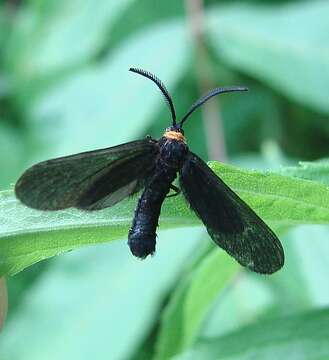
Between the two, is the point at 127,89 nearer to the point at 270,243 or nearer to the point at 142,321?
the point at 142,321

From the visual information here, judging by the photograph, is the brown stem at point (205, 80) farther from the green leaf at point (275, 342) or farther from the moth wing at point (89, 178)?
the green leaf at point (275, 342)

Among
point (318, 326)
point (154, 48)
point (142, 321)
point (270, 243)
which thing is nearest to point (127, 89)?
point (154, 48)

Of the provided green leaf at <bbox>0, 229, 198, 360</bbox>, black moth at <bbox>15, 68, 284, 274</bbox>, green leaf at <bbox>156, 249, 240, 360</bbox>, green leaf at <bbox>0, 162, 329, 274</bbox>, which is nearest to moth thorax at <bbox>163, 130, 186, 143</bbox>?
black moth at <bbox>15, 68, 284, 274</bbox>

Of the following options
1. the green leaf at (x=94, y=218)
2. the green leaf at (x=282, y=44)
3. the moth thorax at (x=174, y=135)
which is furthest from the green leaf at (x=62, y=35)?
the green leaf at (x=94, y=218)

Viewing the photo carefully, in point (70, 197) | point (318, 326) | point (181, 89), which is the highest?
point (70, 197)

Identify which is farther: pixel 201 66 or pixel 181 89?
pixel 181 89

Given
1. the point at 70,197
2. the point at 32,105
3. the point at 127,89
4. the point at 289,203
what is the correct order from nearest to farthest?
the point at 289,203 < the point at 70,197 < the point at 127,89 < the point at 32,105

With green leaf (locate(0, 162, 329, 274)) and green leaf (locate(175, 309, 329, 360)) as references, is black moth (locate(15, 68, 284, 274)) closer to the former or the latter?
green leaf (locate(0, 162, 329, 274))
